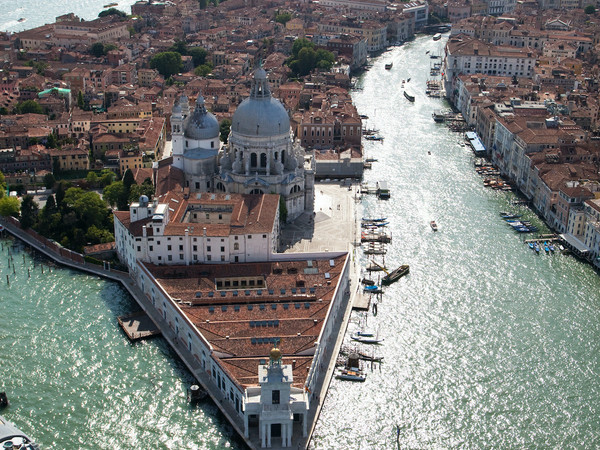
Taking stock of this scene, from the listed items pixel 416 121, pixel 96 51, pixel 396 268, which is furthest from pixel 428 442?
pixel 96 51

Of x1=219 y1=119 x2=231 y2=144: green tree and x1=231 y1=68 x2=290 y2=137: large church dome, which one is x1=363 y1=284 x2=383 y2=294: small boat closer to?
x1=231 y1=68 x2=290 y2=137: large church dome

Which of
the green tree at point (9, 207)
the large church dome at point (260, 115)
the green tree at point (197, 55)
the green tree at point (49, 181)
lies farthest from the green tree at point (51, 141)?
the green tree at point (197, 55)

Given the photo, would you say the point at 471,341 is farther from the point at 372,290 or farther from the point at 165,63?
the point at 165,63

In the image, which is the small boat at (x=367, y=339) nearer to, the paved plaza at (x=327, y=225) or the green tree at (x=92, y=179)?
the paved plaza at (x=327, y=225)

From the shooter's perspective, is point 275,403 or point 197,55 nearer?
point 275,403

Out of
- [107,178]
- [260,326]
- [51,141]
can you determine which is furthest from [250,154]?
[51,141]

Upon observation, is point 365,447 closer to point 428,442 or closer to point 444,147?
point 428,442
